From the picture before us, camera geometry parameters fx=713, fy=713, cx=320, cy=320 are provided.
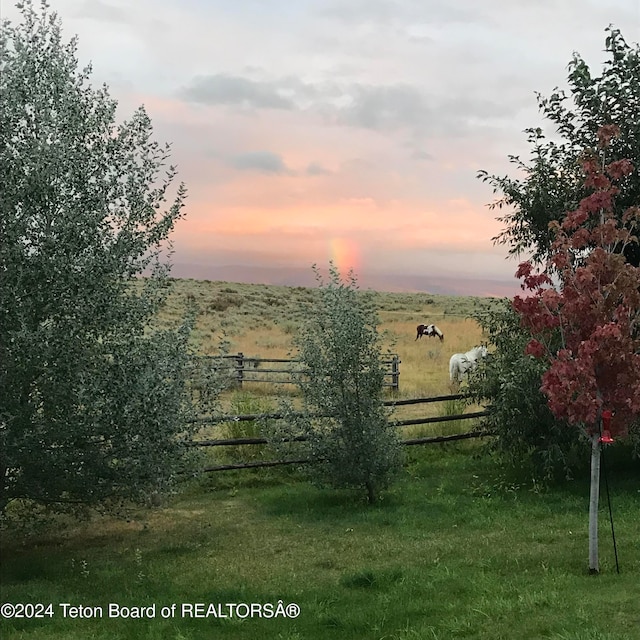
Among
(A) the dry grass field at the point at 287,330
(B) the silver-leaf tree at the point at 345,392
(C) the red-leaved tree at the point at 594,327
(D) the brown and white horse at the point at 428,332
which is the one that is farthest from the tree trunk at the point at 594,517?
(D) the brown and white horse at the point at 428,332

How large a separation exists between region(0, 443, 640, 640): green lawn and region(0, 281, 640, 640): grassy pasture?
0.9 inches

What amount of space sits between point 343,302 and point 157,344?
12.9 ft

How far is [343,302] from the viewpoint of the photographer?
1238 centimetres

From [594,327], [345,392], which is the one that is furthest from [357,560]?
[594,327]

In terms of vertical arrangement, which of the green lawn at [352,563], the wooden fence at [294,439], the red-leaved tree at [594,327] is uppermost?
the red-leaved tree at [594,327]

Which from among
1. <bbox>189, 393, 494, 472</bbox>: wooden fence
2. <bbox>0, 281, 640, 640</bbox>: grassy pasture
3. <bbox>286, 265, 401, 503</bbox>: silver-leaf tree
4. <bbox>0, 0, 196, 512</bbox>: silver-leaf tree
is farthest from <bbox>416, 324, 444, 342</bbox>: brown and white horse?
<bbox>0, 0, 196, 512</bbox>: silver-leaf tree

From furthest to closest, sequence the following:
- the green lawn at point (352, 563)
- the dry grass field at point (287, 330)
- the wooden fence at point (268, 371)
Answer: the dry grass field at point (287, 330) < the wooden fence at point (268, 371) < the green lawn at point (352, 563)

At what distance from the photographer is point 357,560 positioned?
929cm

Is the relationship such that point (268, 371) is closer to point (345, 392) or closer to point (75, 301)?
point (345, 392)

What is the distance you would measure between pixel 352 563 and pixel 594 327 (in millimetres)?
4203

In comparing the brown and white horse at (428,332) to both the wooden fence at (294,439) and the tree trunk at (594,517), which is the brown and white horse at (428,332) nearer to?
the wooden fence at (294,439)

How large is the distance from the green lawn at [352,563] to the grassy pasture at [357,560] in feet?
0.08

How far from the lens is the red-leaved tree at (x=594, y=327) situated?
788 centimetres

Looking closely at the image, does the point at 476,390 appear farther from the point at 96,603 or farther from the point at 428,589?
the point at 96,603
